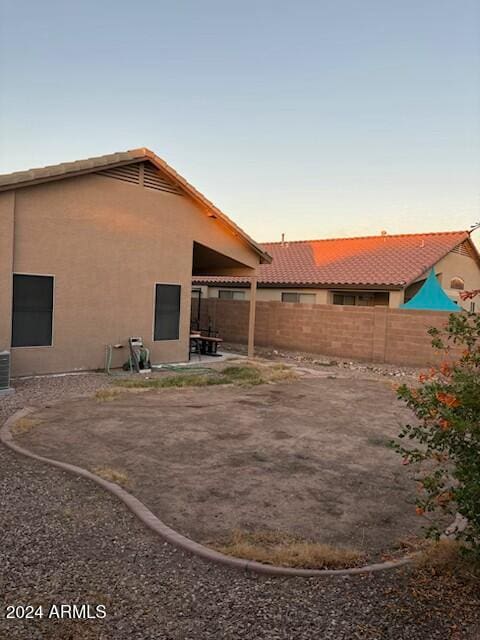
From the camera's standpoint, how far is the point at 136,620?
3.14 meters

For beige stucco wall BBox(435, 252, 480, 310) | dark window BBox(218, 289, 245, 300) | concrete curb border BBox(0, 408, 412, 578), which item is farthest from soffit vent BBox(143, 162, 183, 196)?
beige stucco wall BBox(435, 252, 480, 310)

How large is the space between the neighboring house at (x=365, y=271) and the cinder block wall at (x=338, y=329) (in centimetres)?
357

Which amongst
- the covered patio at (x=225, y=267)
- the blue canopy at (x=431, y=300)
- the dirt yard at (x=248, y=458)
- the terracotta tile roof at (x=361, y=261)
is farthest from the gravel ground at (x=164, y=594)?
the terracotta tile roof at (x=361, y=261)

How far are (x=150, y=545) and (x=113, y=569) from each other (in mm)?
519

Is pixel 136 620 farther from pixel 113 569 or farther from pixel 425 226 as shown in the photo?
pixel 425 226

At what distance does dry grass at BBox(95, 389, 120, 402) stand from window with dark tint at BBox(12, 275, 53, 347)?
238 cm

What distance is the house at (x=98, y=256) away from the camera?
454 inches

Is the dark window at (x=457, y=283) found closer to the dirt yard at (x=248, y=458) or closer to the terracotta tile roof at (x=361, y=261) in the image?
the terracotta tile roof at (x=361, y=261)

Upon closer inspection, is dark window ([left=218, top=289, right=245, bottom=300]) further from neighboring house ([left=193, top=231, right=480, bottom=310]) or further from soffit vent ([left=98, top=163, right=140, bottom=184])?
soffit vent ([left=98, top=163, right=140, bottom=184])

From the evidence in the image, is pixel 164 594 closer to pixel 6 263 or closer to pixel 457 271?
pixel 6 263

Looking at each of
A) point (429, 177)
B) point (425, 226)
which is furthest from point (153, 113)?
point (425, 226)

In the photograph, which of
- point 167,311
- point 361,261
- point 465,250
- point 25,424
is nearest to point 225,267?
point 167,311

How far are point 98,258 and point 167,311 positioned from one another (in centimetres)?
291

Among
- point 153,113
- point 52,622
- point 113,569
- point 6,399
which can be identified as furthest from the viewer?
point 153,113
